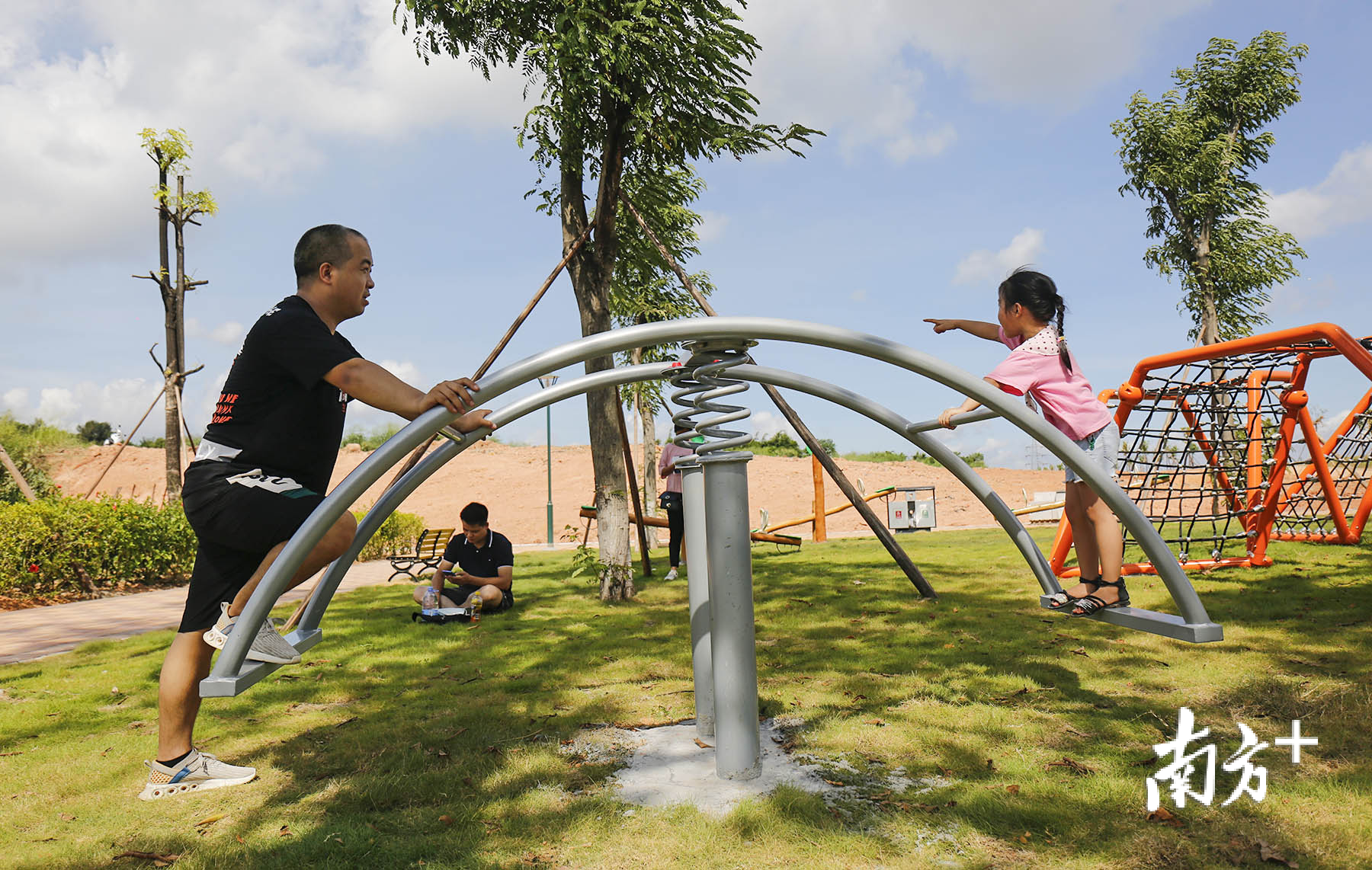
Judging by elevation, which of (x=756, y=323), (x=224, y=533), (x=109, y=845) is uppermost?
(x=756, y=323)

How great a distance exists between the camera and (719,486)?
9.45 feet

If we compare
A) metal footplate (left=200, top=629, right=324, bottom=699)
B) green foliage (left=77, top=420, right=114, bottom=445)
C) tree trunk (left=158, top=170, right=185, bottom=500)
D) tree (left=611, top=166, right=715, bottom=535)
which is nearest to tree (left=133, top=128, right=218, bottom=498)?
tree trunk (left=158, top=170, right=185, bottom=500)

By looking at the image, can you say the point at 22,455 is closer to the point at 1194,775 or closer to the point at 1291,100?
the point at 1194,775

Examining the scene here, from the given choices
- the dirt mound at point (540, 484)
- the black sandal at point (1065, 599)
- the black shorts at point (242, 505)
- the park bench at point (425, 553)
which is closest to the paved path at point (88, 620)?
the park bench at point (425, 553)

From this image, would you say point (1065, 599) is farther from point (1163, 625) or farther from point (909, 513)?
point (909, 513)

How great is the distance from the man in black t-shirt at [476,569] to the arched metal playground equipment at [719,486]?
363 centimetres

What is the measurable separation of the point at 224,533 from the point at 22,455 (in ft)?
90.6

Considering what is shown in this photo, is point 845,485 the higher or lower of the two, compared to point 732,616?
higher

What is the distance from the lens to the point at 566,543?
57.3ft

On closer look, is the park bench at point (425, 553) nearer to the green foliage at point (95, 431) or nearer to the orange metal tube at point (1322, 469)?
the orange metal tube at point (1322, 469)

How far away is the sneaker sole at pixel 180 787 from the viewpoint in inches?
117

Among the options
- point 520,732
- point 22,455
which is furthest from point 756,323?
point 22,455

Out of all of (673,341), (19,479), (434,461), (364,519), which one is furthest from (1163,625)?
(19,479)

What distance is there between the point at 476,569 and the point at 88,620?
13.2 feet
